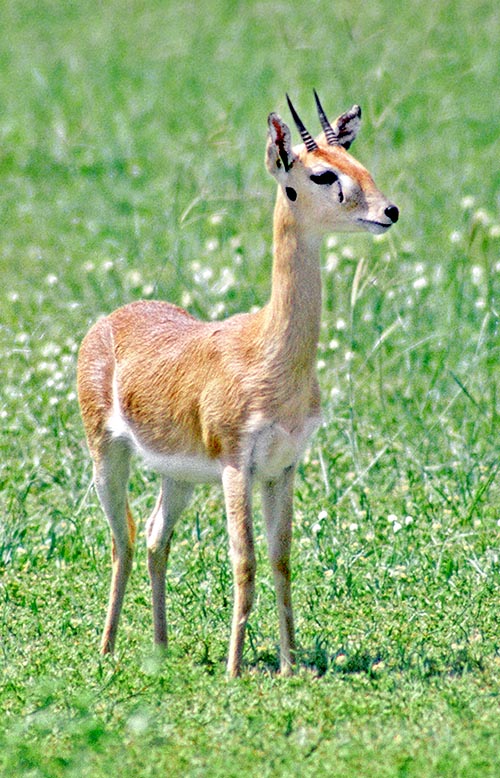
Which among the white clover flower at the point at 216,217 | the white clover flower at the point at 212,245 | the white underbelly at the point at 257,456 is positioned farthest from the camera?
the white clover flower at the point at 212,245

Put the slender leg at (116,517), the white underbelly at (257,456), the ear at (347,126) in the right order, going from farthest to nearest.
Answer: the slender leg at (116,517) → the ear at (347,126) → the white underbelly at (257,456)

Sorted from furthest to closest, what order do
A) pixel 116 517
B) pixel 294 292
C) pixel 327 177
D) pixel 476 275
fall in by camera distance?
pixel 476 275
pixel 116 517
pixel 294 292
pixel 327 177

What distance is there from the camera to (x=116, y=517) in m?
5.59

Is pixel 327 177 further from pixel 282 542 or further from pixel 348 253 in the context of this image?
pixel 348 253

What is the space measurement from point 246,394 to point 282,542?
578 mm

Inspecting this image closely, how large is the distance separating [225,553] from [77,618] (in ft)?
2.57

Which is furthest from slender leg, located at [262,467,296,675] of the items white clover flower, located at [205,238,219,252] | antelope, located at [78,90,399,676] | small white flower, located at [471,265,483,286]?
white clover flower, located at [205,238,219,252]

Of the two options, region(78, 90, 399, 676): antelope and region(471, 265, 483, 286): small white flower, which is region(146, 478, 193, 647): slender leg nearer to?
region(78, 90, 399, 676): antelope

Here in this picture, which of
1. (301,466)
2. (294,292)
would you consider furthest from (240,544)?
(301,466)

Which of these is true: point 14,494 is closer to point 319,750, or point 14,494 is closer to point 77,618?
point 77,618

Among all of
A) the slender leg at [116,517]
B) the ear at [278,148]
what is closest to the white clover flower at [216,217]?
the slender leg at [116,517]

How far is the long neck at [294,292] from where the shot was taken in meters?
5.01

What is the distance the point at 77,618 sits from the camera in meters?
5.98

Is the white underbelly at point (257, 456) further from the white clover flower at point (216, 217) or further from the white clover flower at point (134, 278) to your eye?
the white clover flower at point (134, 278)
